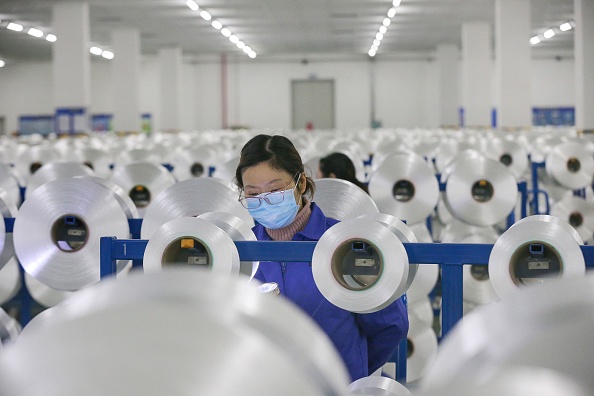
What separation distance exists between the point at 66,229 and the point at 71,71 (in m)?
17.4

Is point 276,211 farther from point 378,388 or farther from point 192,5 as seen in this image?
point 192,5

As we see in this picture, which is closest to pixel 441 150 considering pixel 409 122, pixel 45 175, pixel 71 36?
pixel 45 175

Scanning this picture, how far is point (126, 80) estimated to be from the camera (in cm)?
2547

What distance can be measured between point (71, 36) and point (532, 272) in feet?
63.5

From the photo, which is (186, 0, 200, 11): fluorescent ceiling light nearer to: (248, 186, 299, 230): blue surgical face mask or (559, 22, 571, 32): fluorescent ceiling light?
(559, 22, 571, 32): fluorescent ceiling light

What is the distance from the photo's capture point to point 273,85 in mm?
42031

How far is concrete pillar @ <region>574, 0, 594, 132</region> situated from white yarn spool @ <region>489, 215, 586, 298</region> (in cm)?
1628

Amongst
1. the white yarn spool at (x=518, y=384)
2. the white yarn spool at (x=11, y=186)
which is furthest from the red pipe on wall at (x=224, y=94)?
the white yarn spool at (x=518, y=384)

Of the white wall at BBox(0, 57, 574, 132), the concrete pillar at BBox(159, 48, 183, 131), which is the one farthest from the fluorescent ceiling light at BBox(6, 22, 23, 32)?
the white wall at BBox(0, 57, 574, 132)

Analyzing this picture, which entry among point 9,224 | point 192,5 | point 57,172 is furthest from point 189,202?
point 192,5

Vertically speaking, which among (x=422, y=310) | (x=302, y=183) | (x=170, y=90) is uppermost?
(x=170, y=90)

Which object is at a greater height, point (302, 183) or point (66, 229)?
point (302, 183)

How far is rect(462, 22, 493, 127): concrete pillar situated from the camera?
83.4ft

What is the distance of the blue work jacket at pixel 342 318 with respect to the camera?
2.85 meters
